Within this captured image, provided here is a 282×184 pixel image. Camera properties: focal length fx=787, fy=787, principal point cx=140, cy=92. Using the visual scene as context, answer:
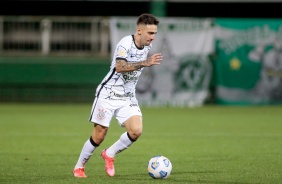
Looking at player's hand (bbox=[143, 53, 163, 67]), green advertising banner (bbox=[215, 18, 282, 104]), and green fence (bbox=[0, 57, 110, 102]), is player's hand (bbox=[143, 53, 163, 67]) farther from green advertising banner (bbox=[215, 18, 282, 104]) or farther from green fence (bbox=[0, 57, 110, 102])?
green fence (bbox=[0, 57, 110, 102])

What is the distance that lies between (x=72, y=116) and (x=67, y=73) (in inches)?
145

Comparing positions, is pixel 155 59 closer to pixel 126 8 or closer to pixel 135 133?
pixel 135 133

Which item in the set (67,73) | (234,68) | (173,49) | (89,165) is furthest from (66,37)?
(89,165)

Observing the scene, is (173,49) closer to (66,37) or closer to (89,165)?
(66,37)

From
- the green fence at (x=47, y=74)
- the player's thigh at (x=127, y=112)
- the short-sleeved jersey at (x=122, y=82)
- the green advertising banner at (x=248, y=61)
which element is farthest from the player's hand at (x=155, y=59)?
the green fence at (x=47, y=74)

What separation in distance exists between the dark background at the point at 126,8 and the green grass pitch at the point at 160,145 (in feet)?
16.1

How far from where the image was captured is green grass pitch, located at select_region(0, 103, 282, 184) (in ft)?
32.7

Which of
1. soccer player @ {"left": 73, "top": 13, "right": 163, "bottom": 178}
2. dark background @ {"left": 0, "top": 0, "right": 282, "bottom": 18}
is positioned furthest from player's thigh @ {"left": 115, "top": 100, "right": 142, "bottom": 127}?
dark background @ {"left": 0, "top": 0, "right": 282, "bottom": 18}

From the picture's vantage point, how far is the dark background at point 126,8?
27016 mm

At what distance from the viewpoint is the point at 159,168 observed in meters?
9.57

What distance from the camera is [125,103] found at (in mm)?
10078

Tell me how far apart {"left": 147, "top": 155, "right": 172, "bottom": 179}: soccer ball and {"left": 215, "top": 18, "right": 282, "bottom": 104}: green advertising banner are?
1381 cm

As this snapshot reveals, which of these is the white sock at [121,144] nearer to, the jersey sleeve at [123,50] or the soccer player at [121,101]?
the soccer player at [121,101]

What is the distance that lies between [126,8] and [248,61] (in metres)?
5.55
